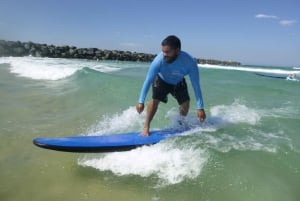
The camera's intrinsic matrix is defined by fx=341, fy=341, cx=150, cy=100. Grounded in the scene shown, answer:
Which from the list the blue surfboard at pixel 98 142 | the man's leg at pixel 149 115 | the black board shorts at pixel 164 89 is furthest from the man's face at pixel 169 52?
the blue surfboard at pixel 98 142

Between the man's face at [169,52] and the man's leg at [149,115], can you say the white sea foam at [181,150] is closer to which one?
the man's leg at [149,115]

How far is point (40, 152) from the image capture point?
17.0 ft

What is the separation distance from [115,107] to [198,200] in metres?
5.44

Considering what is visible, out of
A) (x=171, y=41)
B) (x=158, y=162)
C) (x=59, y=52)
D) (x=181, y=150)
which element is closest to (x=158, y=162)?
Result: (x=158, y=162)

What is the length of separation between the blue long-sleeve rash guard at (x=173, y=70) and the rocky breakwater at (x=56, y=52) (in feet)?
121

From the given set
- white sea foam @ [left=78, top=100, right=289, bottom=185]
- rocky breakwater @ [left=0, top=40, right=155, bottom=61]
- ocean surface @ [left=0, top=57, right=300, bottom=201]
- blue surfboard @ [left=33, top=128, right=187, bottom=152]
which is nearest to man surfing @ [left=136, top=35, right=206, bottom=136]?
blue surfboard @ [left=33, top=128, right=187, bottom=152]

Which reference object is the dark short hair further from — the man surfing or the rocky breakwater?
the rocky breakwater

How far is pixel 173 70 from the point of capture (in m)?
5.25

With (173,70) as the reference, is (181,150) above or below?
below

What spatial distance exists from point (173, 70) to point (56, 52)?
42.7 metres

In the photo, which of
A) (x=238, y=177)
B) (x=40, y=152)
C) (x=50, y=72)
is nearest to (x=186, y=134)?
(x=238, y=177)

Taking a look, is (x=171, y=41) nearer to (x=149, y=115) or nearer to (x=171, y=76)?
(x=171, y=76)

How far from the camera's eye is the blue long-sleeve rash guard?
16.7 ft

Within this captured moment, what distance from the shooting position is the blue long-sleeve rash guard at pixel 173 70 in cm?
509
